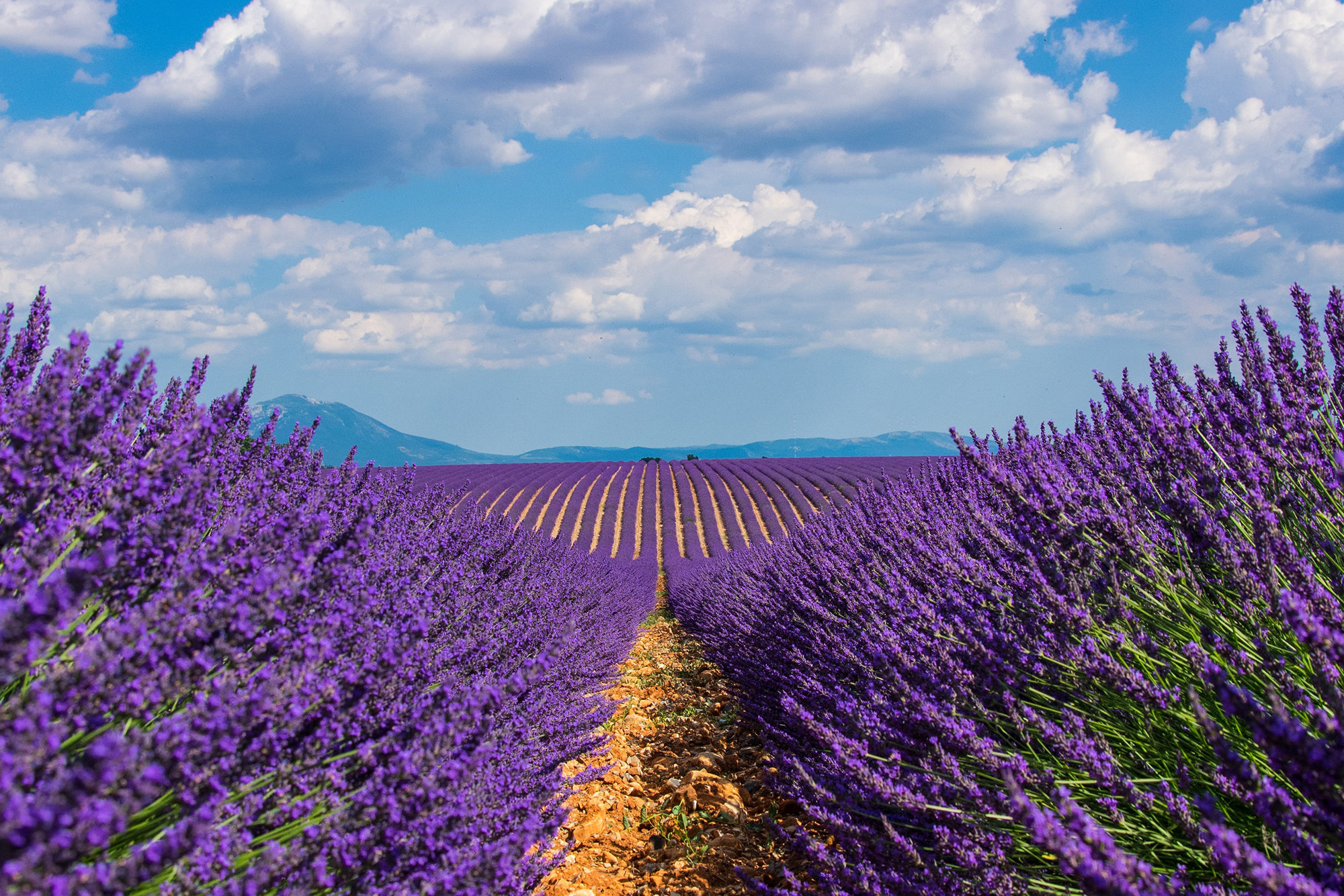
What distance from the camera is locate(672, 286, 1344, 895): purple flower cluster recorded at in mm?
1069

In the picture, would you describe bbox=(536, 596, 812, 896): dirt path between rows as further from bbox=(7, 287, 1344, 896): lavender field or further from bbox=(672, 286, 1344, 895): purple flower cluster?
bbox=(672, 286, 1344, 895): purple flower cluster

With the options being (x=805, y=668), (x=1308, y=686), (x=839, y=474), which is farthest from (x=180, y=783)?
(x=839, y=474)

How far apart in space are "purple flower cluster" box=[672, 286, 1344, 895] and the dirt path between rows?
1.77ft

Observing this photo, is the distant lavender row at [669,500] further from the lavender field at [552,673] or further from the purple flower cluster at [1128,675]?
the purple flower cluster at [1128,675]

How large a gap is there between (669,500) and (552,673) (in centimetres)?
2340

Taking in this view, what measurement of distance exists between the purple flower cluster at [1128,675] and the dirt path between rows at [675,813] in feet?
1.77

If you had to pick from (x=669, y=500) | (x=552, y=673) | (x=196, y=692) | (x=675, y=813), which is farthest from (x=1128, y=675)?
(x=669, y=500)

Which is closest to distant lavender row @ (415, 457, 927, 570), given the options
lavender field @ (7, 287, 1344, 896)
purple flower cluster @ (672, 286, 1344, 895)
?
lavender field @ (7, 287, 1344, 896)

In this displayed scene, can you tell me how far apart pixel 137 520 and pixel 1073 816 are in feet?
6.62

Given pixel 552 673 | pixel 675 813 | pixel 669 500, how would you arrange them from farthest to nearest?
pixel 669 500
pixel 675 813
pixel 552 673

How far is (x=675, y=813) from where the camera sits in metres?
4.02

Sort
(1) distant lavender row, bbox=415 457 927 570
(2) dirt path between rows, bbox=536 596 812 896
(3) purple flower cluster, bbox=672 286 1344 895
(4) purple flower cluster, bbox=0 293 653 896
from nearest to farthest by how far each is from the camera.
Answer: (4) purple flower cluster, bbox=0 293 653 896 → (3) purple flower cluster, bbox=672 286 1344 895 → (2) dirt path between rows, bbox=536 596 812 896 → (1) distant lavender row, bbox=415 457 927 570

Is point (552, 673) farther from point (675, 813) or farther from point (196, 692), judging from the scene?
point (196, 692)

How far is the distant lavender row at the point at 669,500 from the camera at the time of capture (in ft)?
67.3
